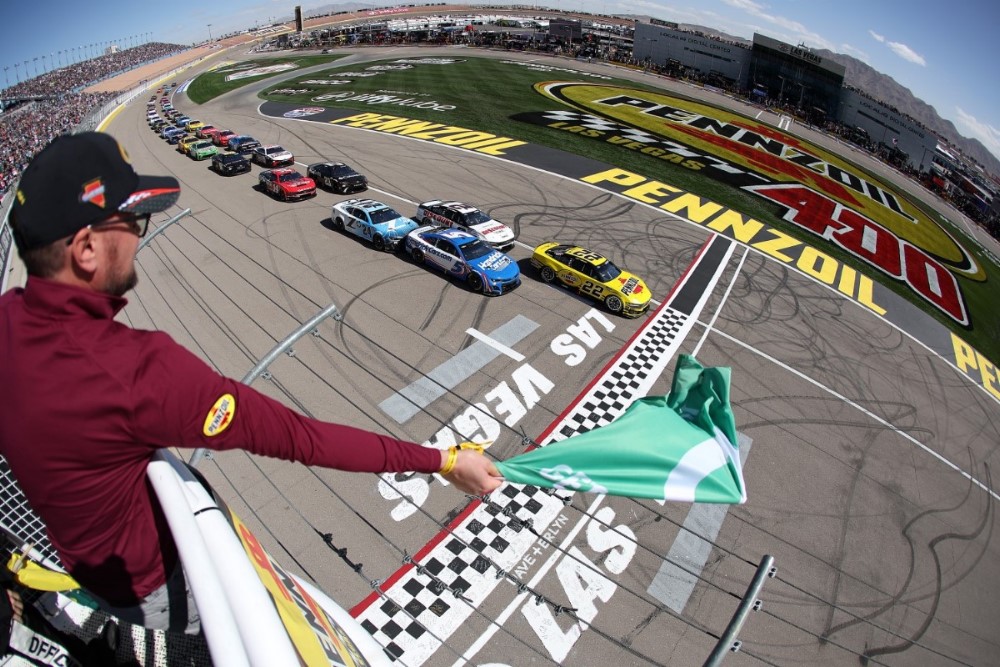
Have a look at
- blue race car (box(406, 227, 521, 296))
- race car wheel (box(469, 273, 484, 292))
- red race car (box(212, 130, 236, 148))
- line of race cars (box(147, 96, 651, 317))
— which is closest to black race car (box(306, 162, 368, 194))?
line of race cars (box(147, 96, 651, 317))

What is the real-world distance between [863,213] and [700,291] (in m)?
20.0

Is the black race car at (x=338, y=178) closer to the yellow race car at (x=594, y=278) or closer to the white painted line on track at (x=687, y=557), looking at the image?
the yellow race car at (x=594, y=278)

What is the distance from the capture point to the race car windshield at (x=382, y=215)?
19347 mm

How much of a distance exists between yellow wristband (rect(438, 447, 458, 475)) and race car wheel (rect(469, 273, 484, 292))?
1444 centimetres

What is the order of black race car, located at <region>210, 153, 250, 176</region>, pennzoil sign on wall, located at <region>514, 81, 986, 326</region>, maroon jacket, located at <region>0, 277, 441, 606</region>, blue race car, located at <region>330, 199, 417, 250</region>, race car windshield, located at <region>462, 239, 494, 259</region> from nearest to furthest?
1. maroon jacket, located at <region>0, 277, 441, 606</region>
2. race car windshield, located at <region>462, 239, 494, 259</region>
3. blue race car, located at <region>330, 199, 417, 250</region>
4. pennzoil sign on wall, located at <region>514, 81, 986, 326</region>
5. black race car, located at <region>210, 153, 250, 176</region>

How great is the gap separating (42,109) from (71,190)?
90.0 meters

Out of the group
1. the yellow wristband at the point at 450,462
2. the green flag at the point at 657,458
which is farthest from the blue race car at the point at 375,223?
the yellow wristband at the point at 450,462

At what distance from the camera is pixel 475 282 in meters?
16.9

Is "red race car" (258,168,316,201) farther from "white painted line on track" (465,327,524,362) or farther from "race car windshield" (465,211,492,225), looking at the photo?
"white painted line on track" (465,327,524,362)

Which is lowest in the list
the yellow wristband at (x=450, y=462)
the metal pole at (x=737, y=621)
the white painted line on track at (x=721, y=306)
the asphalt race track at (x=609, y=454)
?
the asphalt race track at (x=609, y=454)

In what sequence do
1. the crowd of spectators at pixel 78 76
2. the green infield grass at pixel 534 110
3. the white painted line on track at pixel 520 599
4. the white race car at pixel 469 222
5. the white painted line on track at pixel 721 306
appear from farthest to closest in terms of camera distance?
the crowd of spectators at pixel 78 76 → the green infield grass at pixel 534 110 → the white race car at pixel 469 222 → the white painted line on track at pixel 721 306 → the white painted line on track at pixel 520 599

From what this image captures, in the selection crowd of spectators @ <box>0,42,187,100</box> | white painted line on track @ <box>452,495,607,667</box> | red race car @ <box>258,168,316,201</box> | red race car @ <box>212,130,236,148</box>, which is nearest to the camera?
white painted line on track @ <box>452,495,607,667</box>

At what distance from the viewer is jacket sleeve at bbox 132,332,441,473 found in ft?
5.01

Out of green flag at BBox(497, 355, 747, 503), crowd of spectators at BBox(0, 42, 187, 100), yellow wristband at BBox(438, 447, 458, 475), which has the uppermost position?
yellow wristband at BBox(438, 447, 458, 475)
